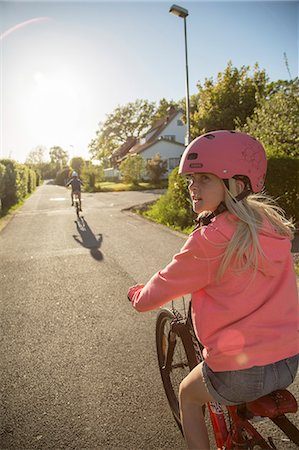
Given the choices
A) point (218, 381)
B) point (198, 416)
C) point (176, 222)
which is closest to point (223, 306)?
point (218, 381)

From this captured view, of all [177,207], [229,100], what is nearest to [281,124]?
[177,207]

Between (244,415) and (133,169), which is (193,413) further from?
(133,169)

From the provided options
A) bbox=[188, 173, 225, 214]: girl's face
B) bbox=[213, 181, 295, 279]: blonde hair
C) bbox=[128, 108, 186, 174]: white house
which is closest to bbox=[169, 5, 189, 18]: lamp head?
bbox=[188, 173, 225, 214]: girl's face

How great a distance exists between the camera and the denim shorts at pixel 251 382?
1.68 metres

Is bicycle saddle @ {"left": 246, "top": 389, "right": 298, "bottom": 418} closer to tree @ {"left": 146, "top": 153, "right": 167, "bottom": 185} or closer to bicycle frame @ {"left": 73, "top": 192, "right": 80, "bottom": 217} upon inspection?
bicycle frame @ {"left": 73, "top": 192, "right": 80, "bottom": 217}

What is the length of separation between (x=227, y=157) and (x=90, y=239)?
9270mm

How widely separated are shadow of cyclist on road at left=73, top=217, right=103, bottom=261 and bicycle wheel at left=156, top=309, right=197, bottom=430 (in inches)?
215

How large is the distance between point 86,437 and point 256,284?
6.33 ft

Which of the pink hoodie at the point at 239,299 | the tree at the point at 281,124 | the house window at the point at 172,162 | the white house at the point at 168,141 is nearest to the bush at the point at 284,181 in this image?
the tree at the point at 281,124

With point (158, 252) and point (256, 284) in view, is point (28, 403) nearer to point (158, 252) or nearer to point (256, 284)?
point (256, 284)

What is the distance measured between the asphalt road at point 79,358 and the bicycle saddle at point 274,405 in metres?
1.29

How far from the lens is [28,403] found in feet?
10.5

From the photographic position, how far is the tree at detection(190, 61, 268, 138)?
2622 centimetres

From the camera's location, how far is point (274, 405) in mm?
1566
